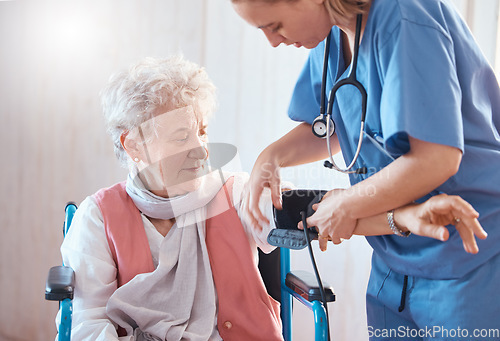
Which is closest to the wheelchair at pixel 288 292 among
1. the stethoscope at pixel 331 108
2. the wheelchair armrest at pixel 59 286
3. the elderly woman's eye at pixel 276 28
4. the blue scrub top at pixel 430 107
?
the wheelchair armrest at pixel 59 286

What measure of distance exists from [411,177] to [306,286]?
1.93ft

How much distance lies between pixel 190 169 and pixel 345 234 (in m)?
0.64

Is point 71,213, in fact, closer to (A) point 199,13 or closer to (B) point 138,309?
(B) point 138,309

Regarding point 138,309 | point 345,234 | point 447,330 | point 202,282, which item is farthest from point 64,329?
point 447,330

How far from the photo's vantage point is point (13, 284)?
7.50 ft

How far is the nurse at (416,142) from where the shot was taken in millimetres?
738

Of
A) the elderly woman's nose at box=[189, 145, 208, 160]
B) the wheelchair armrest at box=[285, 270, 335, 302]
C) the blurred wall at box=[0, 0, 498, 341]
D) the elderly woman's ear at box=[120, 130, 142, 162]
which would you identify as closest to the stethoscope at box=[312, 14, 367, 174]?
the wheelchair armrest at box=[285, 270, 335, 302]

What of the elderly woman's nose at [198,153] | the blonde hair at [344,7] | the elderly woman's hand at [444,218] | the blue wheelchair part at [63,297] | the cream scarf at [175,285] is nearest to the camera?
the elderly woman's hand at [444,218]

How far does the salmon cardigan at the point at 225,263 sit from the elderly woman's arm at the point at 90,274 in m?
0.03

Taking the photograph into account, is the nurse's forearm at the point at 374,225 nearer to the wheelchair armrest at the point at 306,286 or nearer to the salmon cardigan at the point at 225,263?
the wheelchair armrest at the point at 306,286

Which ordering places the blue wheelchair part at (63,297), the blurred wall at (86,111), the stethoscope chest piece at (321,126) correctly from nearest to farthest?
the stethoscope chest piece at (321,126) < the blue wheelchair part at (63,297) < the blurred wall at (86,111)

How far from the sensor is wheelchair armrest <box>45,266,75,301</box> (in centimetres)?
111

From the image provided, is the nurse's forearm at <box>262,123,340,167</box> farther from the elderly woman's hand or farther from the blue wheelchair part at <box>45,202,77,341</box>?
the blue wheelchair part at <box>45,202,77,341</box>

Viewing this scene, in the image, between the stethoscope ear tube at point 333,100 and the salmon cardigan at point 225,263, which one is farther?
the salmon cardigan at point 225,263
